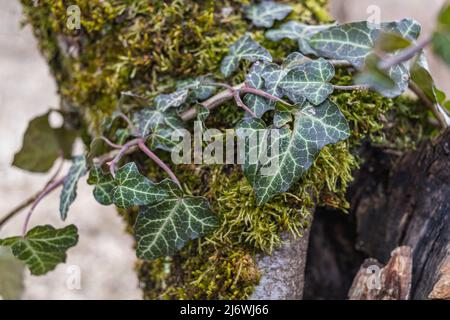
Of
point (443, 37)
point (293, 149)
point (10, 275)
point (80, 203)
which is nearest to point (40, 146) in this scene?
point (10, 275)

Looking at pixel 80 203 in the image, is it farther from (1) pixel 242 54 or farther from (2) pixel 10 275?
(1) pixel 242 54

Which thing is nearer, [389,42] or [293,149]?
[389,42]

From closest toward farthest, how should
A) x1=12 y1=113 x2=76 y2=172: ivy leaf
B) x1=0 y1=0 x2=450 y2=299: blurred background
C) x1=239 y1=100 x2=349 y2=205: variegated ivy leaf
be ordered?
x1=239 y1=100 x2=349 y2=205: variegated ivy leaf
x1=12 y1=113 x2=76 y2=172: ivy leaf
x1=0 y1=0 x2=450 y2=299: blurred background

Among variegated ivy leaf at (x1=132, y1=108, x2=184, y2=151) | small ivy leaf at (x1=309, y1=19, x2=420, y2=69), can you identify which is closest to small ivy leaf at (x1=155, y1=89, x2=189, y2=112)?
variegated ivy leaf at (x1=132, y1=108, x2=184, y2=151)

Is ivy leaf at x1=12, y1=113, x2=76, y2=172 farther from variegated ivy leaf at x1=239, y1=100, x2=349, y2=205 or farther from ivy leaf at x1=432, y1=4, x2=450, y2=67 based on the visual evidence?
ivy leaf at x1=432, y1=4, x2=450, y2=67

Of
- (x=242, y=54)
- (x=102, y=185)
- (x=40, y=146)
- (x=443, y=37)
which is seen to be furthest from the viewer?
(x=40, y=146)
